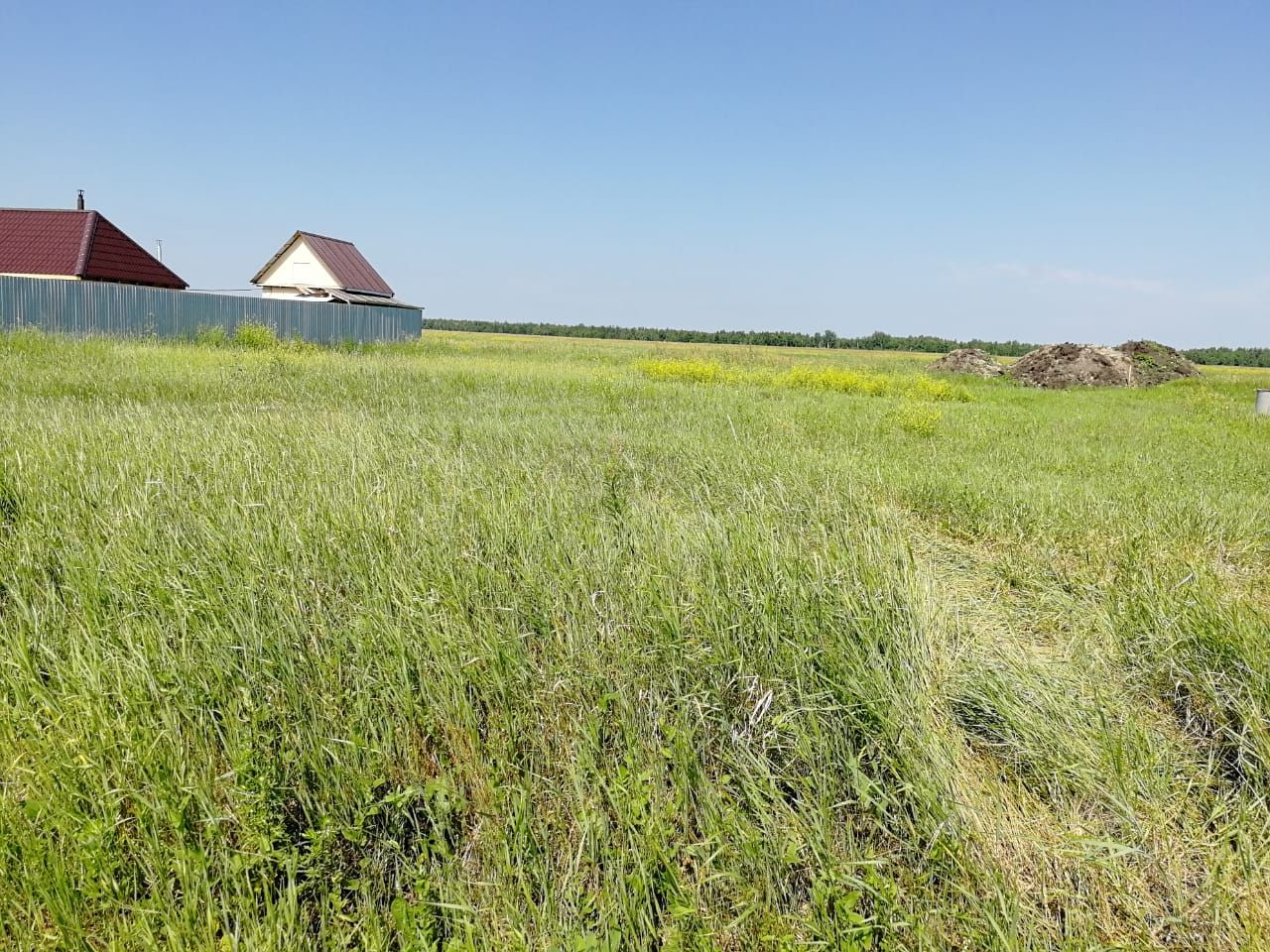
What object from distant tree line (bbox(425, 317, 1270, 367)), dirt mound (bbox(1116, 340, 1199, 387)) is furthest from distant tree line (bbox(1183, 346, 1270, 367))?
dirt mound (bbox(1116, 340, 1199, 387))

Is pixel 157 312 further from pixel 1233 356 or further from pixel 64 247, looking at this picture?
pixel 1233 356

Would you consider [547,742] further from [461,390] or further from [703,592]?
[461,390]

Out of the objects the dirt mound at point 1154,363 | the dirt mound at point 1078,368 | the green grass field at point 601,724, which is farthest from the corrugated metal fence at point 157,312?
the dirt mound at point 1154,363

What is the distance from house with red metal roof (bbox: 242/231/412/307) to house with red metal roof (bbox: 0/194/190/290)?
8623mm

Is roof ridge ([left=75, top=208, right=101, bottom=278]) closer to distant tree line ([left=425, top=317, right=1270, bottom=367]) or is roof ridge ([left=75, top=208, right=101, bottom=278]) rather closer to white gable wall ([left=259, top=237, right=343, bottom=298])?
white gable wall ([left=259, top=237, right=343, bottom=298])

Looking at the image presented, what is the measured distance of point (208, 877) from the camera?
5.97 ft

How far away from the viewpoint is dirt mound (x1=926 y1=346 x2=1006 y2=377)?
2555cm

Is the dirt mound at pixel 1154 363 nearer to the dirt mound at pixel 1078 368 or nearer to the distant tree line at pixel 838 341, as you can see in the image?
the dirt mound at pixel 1078 368

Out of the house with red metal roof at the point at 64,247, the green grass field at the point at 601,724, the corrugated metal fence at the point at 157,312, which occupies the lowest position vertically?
the green grass field at the point at 601,724

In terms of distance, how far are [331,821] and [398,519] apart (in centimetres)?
175

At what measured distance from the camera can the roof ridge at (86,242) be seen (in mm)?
22641

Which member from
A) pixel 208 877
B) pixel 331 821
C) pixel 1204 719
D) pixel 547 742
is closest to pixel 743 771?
pixel 547 742

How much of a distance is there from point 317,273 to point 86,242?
36.5 feet

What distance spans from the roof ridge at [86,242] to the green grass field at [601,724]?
23.8 meters
